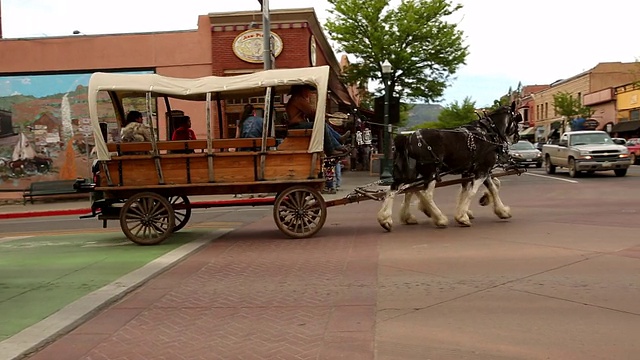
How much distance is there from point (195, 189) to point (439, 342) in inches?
233

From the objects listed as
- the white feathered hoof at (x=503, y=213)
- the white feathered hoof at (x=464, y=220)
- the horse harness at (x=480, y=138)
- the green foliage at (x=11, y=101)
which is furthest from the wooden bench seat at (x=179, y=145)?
the green foliage at (x=11, y=101)

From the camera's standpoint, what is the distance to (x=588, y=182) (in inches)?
784

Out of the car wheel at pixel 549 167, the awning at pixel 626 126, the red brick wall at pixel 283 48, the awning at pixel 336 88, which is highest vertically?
the red brick wall at pixel 283 48

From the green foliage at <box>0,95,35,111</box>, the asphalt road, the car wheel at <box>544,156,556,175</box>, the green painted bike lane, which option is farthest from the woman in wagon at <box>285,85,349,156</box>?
the car wheel at <box>544,156,556,175</box>

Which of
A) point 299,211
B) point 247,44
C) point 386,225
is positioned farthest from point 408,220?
point 247,44

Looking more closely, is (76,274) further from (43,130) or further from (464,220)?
(43,130)

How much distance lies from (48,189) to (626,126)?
45.1m

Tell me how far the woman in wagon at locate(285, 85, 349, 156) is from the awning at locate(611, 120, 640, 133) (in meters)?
44.2

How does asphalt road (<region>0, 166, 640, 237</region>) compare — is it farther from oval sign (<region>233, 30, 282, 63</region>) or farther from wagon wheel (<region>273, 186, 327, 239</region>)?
oval sign (<region>233, 30, 282, 63</region>)

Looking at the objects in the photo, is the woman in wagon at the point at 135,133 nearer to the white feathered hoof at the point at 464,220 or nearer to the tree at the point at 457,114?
the white feathered hoof at the point at 464,220

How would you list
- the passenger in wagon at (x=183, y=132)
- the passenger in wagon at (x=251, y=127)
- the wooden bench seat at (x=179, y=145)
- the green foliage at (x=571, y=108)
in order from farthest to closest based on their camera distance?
the green foliage at (x=571, y=108) → the passenger in wagon at (x=183, y=132) → the passenger in wagon at (x=251, y=127) → the wooden bench seat at (x=179, y=145)

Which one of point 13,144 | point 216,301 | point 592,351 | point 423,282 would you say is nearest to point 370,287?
point 423,282

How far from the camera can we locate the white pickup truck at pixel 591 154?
21359mm

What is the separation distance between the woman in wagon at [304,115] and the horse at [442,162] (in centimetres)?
115
